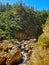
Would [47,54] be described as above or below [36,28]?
above

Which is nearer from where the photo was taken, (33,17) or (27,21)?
(27,21)

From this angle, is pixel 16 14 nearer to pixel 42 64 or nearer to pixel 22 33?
pixel 22 33

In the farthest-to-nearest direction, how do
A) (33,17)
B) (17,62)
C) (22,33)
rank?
1. (33,17)
2. (22,33)
3. (17,62)

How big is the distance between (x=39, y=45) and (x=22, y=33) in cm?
6476

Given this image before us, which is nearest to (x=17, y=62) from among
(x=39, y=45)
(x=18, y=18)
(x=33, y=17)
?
(x=39, y=45)

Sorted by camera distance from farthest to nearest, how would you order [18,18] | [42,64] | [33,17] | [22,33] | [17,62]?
[33,17] → [18,18] → [22,33] → [17,62] → [42,64]

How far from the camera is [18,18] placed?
78812 mm


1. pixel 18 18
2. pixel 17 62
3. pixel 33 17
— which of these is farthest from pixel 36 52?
pixel 33 17

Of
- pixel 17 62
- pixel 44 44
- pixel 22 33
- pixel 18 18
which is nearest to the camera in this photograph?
pixel 44 44

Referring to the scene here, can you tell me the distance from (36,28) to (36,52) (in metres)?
73.3

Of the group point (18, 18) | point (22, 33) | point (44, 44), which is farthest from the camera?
point (18, 18)

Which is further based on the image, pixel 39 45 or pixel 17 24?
pixel 17 24

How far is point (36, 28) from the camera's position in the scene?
79562 millimetres

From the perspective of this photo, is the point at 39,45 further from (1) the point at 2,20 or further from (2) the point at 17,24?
(1) the point at 2,20
